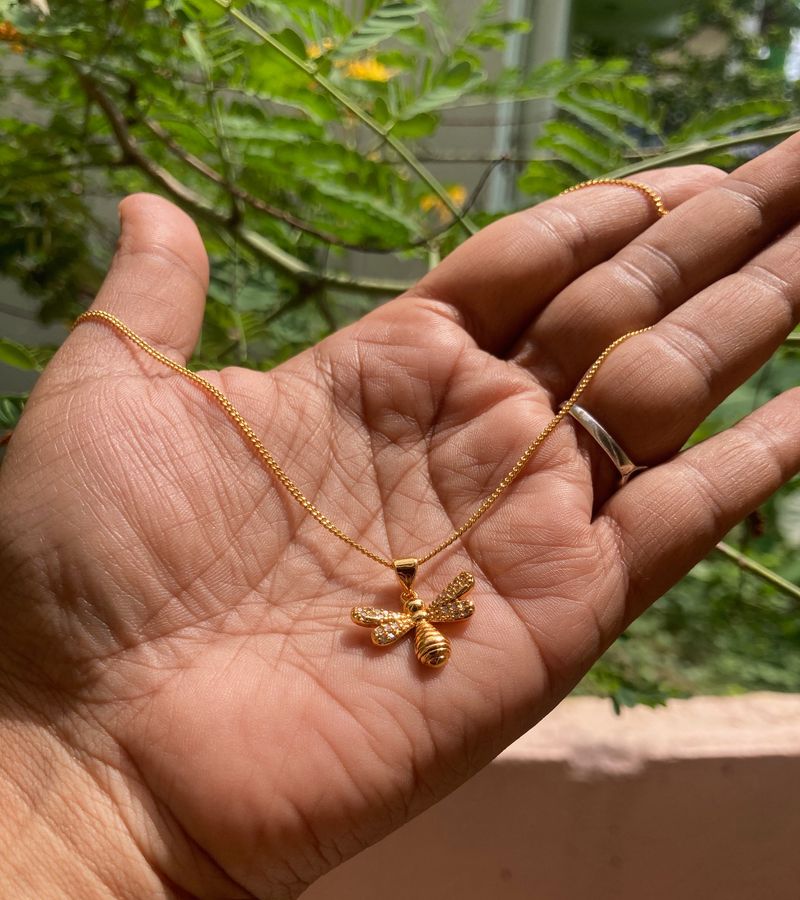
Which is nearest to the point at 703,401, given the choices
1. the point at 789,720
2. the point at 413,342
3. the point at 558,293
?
the point at 558,293

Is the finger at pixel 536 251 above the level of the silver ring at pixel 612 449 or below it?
above

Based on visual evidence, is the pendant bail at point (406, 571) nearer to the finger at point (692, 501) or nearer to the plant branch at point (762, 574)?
the finger at point (692, 501)

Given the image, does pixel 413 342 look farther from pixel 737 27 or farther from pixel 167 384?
pixel 737 27

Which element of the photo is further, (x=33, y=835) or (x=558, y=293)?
(x=558, y=293)

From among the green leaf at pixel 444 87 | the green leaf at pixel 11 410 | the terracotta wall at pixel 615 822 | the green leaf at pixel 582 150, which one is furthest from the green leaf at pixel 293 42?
the terracotta wall at pixel 615 822

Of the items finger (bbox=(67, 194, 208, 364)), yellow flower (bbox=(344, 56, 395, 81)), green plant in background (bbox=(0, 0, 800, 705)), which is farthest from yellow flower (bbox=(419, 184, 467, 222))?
finger (bbox=(67, 194, 208, 364))

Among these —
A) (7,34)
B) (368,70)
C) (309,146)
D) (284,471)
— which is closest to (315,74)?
(309,146)
